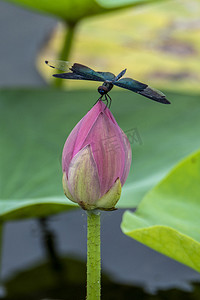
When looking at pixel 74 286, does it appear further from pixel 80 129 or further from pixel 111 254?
pixel 80 129

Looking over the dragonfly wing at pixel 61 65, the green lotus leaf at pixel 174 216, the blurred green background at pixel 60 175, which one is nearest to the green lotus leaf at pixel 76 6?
the blurred green background at pixel 60 175

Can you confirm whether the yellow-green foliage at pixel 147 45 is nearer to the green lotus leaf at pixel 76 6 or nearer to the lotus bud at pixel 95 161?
the green lotus leaf at pixel 76 6

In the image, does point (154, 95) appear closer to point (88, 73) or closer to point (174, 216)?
point (88, 73)

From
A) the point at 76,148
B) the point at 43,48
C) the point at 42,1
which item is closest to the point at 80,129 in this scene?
the point at 76,148

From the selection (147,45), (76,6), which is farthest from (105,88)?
(147,45)

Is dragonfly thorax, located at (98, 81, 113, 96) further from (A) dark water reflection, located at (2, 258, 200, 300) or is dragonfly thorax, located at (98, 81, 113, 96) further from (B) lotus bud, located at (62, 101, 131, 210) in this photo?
(A) dark water reflection, located at (2, 258, 200, 300)
